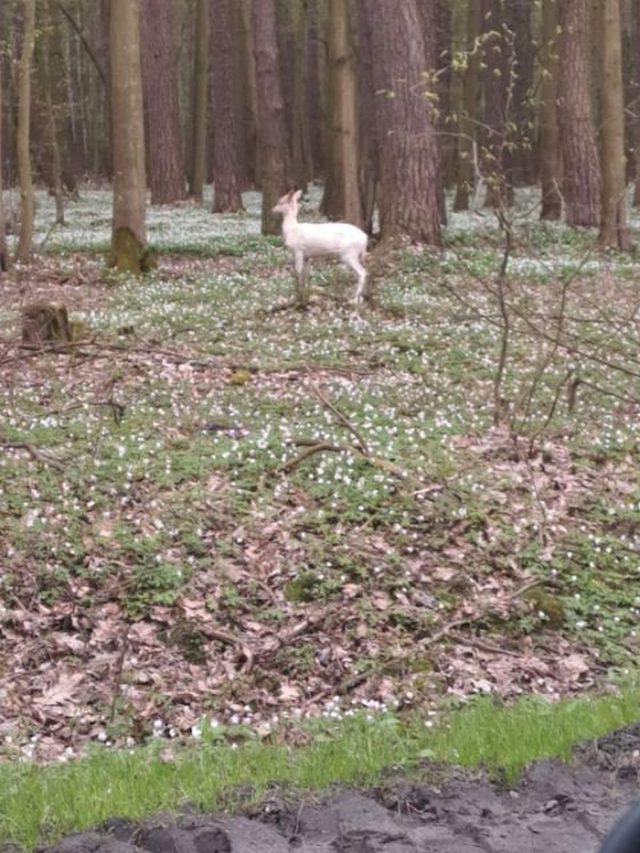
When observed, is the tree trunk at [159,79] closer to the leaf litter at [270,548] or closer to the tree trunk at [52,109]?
the tree trunk at [52,109]

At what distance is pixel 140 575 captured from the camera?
8992 mm

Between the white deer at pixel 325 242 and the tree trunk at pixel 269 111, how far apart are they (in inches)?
360

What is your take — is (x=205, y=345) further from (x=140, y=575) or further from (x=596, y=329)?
(x=140, y=575)

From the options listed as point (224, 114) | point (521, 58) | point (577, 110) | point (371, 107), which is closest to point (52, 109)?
point (224, 114)

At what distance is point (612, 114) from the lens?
70.7 feet

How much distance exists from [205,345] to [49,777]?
971cm

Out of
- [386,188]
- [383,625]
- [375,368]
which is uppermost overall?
[386,188]

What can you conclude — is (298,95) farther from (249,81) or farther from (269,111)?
(269,111)

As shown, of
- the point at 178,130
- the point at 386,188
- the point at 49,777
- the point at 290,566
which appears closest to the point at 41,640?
the point at 290,566

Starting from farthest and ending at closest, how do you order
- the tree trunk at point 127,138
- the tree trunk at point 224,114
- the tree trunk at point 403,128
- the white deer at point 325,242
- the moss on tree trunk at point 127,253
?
1. the tree trunk at point 224,114
2. the tree trunk at point 403,128
3. the moss on tree trunk at point 127,253
4. the tree trunk at point 127,138
5. the white deer at point 325,242

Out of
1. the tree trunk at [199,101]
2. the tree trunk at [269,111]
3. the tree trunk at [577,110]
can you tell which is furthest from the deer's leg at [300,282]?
the tree trunk at [199,101]

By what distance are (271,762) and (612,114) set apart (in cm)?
1823

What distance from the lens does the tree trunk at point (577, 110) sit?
2631 centimetres

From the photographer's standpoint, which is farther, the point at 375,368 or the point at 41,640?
the point at 375,368
